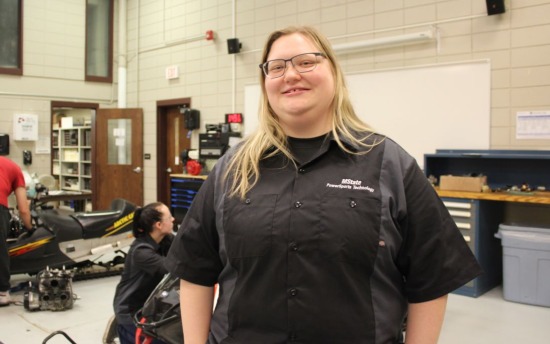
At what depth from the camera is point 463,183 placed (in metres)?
4.50

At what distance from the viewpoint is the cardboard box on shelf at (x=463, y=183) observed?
14.6ft

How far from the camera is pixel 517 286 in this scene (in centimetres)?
421

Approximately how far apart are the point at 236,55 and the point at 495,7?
3670mm

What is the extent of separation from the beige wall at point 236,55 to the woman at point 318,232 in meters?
4.11

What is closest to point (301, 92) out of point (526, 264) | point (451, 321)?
point (451, 321)

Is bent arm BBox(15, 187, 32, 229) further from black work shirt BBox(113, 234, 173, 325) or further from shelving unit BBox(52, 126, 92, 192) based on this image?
shelving unit BBox(52, 126, 92, 192)

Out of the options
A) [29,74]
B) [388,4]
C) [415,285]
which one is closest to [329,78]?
[415,285]

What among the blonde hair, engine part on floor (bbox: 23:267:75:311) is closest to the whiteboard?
engine part on floor (bbox: 23:267:75:311)

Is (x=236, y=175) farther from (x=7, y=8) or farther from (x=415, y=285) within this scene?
(x=7, y=8)

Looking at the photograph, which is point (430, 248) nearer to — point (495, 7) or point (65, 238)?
point (65, 238)

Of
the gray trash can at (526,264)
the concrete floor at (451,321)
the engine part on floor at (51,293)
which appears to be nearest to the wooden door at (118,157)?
the concrete floor at (451,321)

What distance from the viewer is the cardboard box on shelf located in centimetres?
446

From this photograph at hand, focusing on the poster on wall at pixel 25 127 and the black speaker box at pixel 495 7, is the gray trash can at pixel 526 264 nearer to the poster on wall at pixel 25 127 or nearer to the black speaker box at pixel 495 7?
the black speaker box at pixel 495 7

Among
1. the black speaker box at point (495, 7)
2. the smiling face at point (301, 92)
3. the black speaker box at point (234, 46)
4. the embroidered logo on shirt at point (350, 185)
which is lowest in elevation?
the embroidered logo on shirt at point (350, 185)
